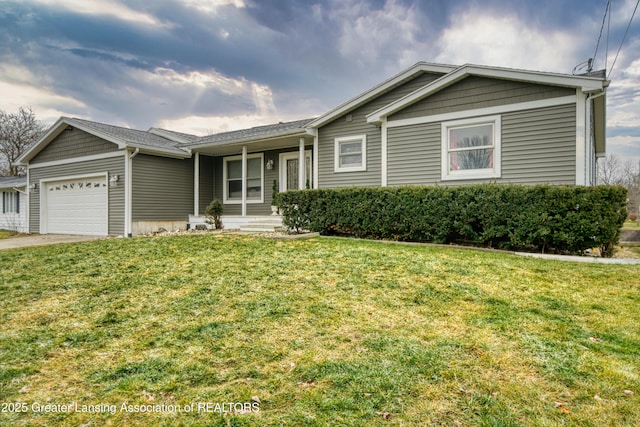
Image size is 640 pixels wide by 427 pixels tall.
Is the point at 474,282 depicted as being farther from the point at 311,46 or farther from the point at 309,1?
the point at 311,46

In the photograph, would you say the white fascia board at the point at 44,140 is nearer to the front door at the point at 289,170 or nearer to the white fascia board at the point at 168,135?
the white fascia board at the point at 168,135

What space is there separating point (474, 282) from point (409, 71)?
25.3 ft

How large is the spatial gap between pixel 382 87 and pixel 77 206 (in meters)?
13.0

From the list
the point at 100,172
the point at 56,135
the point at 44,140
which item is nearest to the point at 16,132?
the point at 44,140

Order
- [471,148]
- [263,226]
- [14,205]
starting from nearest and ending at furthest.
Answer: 1. [471,148]
2. [263,226]
3. [14,205]

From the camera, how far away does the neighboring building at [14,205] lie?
18703 mm

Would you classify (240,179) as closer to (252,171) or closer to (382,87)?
(252,171)

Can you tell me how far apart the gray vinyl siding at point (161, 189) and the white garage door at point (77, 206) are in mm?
1581

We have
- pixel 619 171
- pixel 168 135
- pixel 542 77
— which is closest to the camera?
pixel 542 77

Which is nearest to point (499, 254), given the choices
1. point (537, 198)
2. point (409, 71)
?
point (537, 198)

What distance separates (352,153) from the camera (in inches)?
440

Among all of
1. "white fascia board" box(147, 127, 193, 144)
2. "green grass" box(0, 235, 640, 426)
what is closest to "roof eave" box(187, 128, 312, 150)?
"white fascia board" box(147, 127, 193, 144)

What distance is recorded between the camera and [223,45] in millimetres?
13867

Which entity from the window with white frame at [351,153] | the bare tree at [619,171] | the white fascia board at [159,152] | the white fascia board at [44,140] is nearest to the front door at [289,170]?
the window with white frame at [351,153]
